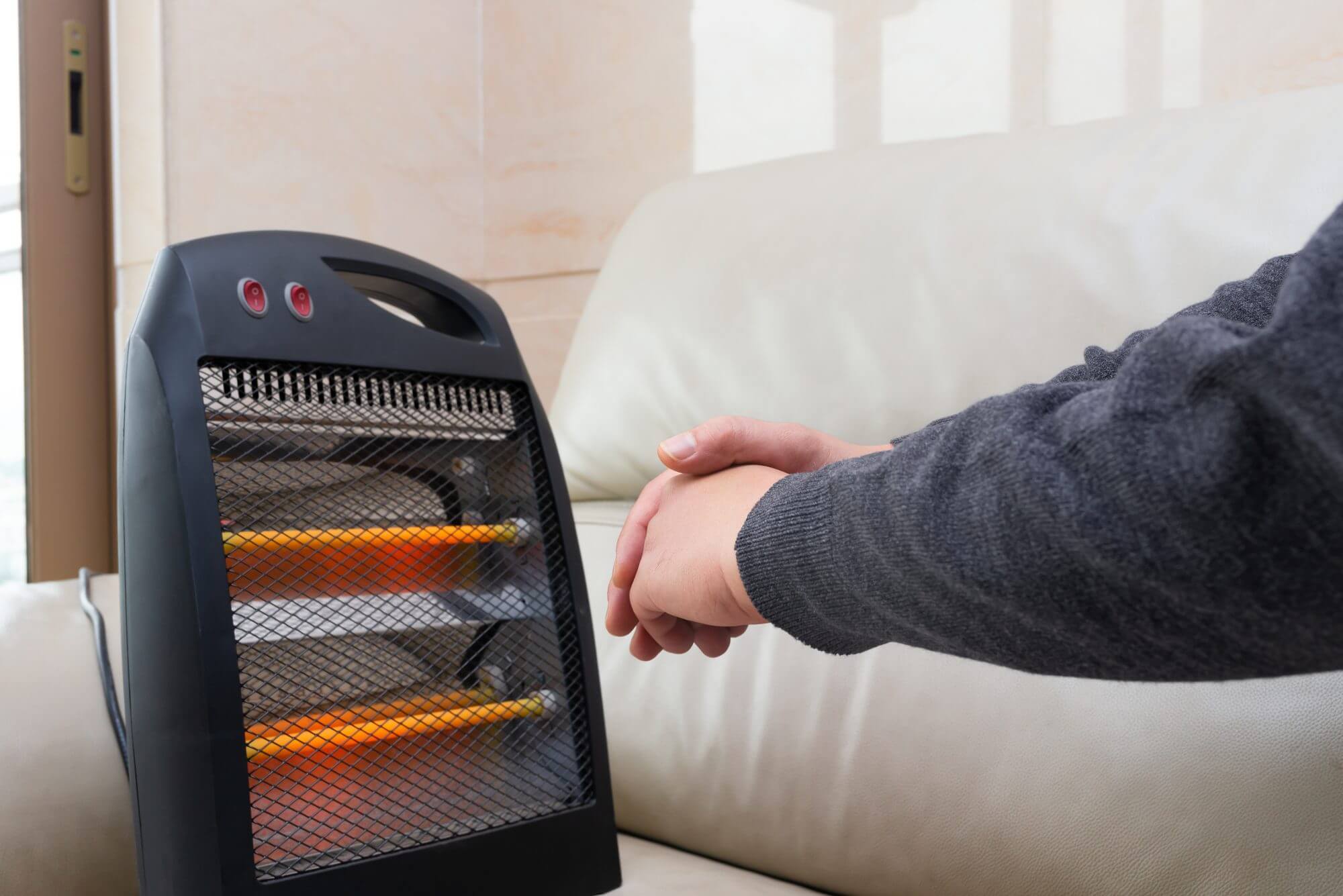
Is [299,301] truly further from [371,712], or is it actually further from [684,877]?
[684,877]

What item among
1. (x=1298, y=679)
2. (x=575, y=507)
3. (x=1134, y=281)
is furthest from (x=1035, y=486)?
(x=575, y=507)

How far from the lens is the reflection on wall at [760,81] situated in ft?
4.94

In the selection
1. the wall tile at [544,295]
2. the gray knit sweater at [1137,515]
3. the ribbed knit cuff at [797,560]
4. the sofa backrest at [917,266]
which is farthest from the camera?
the wall tile at [544,295]

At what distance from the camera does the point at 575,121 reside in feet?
6.04

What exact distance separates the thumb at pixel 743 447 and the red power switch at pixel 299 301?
23cm

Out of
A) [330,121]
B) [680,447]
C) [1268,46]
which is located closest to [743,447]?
[680,447]

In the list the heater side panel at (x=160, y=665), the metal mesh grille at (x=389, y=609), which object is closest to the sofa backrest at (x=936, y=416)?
the metal mesh grille at (x=389, y=609)

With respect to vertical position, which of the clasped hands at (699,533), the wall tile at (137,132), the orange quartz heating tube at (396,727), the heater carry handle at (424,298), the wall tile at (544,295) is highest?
the wall tile at (137,132)

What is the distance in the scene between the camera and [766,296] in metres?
1.02

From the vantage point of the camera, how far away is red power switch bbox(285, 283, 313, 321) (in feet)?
1.98

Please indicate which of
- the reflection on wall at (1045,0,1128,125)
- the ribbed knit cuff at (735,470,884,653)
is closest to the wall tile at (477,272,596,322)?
the reflection on wall at (1045,0,1128,125)

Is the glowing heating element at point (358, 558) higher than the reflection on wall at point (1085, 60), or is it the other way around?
the reflection on wall at point (1085, 60)

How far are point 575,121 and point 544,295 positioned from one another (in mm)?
317

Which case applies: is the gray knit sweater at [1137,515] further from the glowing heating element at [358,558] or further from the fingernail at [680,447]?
the glowing heating element at [358,558]
